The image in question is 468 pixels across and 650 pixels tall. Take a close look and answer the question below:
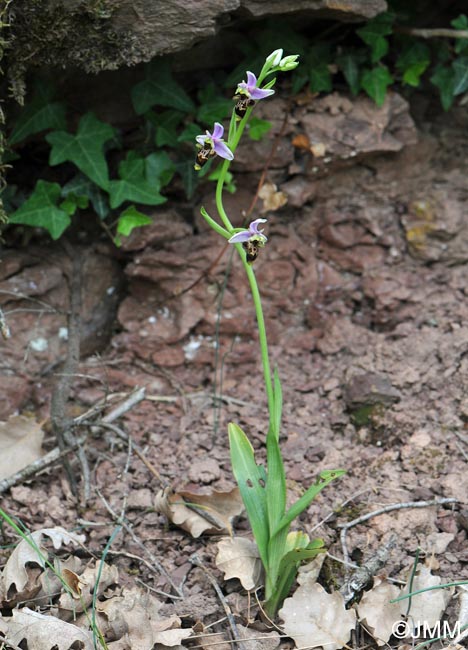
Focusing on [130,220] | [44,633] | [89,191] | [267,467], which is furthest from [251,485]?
[89,191]

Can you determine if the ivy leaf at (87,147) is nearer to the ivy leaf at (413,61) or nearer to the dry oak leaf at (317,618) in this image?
the ivy leaf at (413,61)

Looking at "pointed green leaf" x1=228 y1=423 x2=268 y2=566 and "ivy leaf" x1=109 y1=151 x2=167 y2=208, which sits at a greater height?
"ivy leaf" x1=109 y1=151 x2=167 y2=208

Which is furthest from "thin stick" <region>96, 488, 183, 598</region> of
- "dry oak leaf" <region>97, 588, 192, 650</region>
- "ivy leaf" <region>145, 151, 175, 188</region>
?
"ivy leaf" <region>145, 151, 175, 188</region>

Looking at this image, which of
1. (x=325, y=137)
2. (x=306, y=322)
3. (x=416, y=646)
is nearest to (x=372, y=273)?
(x=306, y=322)

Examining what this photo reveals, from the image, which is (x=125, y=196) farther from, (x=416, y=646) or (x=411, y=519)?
(x=416, y=646)

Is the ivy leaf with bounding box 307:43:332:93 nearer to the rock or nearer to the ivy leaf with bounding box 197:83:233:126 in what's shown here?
the ivy leaf with bounding box 197:83:233:126

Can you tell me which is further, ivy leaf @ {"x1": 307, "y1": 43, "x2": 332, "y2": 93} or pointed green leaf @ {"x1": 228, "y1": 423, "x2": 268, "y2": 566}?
ivy leaf @ {"x1": 307, "y1": 43, "x2": 332, "y2": 93}
